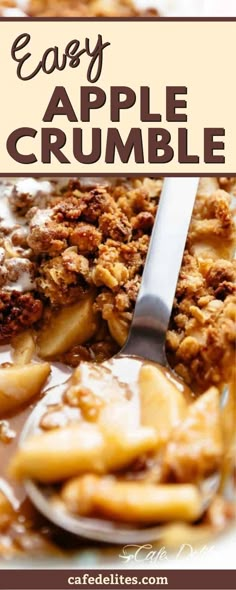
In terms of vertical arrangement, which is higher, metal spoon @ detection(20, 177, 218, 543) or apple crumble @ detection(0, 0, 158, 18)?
apple crumble @ detection(0, 0, 158, 18)

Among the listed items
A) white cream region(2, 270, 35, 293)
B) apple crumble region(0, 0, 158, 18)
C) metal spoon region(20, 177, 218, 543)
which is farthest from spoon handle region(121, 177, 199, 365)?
apple crumble region(0, 0, 158, 18)

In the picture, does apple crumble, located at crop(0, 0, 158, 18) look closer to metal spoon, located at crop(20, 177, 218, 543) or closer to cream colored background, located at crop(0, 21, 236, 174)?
cream colored background, located at crop(0, 21, 236, 174)

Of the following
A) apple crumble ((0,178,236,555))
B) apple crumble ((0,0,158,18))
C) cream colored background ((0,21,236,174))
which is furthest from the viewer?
apple crumble ((0,0,158,18))

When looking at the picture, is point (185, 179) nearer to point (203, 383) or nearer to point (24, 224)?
point (24, 224)

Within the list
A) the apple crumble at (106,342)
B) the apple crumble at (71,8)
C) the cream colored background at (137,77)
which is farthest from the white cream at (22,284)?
the apple crumble at (71,8)

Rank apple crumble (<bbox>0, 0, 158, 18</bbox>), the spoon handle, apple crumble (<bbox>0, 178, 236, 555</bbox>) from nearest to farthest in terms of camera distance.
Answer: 1. apple crumble (<bbox>0, 178, 236, 555</bbox>)
2. the spoon handle
3. apple crumble (<bbox>0, 0, 158, 18</bbox>)

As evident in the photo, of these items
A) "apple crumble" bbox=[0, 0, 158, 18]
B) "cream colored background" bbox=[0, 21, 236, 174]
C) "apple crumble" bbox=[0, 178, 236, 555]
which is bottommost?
"apple crumble" bbox=[0, 178, 236, 555]

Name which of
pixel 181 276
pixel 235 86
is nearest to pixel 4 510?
pixel 181 276

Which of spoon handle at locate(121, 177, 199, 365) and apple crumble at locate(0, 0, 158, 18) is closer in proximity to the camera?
spoon handle at locate(121, 177, 199, 365)

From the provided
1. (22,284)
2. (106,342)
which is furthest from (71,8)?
(106,342)
